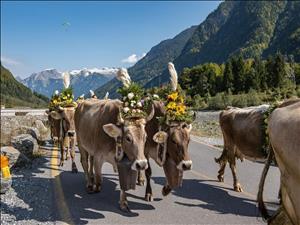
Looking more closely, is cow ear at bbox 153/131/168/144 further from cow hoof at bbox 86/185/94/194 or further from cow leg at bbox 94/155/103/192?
cow hoof at bbox 86/185/94/194

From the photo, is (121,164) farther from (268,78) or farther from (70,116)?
(268,78)

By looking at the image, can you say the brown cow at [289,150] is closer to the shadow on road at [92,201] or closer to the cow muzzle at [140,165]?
the cow muzzle at [140,165]

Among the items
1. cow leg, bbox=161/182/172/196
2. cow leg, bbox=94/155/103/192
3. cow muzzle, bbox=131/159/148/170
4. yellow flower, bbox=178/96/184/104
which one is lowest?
cow leg, bbox=161/182/172/196

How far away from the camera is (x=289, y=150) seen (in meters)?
3.55

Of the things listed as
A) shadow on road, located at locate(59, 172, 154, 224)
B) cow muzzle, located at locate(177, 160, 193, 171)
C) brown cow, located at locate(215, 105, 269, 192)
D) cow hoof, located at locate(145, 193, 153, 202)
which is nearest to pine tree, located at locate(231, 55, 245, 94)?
brown cow, located at locate(215, 105, 269, 192)

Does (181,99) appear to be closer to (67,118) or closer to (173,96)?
(173,96)

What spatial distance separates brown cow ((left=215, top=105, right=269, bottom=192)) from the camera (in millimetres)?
8922

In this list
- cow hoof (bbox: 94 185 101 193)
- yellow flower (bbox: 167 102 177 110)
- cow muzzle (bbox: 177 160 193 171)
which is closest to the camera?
cow muzzle (bbox: 177 160 193 171)

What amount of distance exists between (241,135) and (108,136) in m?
3.21

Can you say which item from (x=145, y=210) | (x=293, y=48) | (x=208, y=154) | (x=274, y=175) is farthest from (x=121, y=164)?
(x=293, y=48)

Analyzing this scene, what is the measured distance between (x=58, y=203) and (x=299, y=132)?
5.83 meters

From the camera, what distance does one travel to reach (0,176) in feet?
31.8

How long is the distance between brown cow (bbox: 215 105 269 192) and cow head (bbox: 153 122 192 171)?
1939 millimetres

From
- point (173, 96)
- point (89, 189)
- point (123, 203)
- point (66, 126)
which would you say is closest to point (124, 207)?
point (123, 203)
